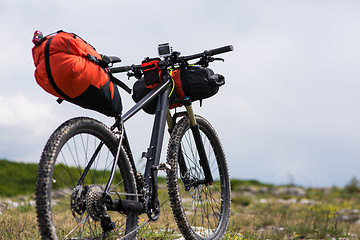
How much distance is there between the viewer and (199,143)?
4.47 m

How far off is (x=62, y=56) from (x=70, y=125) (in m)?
0.47

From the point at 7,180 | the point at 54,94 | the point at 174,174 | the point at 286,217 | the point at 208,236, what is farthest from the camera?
the point at 7,180

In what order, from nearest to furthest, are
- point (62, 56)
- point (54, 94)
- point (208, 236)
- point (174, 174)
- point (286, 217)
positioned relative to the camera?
point (62, 56), point (54, 94), point (174, 174), point (208, 236), point (286, 217)

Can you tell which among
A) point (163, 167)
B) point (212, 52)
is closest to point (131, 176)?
point (163, 167)

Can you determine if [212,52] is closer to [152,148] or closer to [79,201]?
[152,148]

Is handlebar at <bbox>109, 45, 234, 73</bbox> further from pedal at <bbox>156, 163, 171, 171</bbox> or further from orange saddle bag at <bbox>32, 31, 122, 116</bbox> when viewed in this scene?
pedal at <bbox>156, 163, 171, 171</bbox>

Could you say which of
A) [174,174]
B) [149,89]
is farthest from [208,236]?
[149,89]

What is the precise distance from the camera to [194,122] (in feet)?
14.2

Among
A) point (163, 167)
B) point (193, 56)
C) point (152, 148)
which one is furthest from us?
point (193, 56)

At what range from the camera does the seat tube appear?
4234 millimetres

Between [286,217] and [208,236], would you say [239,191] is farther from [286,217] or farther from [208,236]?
[208,236]

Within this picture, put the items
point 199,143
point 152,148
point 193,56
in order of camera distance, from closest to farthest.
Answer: point 152,148, point 193,56, point 199,143

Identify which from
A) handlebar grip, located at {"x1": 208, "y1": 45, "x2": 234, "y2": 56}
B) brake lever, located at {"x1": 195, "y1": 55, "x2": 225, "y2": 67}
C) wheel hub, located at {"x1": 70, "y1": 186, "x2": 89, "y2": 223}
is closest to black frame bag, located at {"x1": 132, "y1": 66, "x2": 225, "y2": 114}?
brake lever, located at {"x1": 195, "y1": 55, "x2": 225, "y2": 67}

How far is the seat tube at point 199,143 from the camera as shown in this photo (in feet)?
13.9
